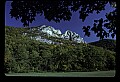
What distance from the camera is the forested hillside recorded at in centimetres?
877

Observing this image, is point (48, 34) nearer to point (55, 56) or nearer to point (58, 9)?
point (55, 56)

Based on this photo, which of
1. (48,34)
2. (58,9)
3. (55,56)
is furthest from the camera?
(55,56)

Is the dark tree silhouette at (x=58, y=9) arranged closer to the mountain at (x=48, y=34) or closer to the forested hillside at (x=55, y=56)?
the mountain at (x=48, y=34)

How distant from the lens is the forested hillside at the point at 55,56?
345 inches

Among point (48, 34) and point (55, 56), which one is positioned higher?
point (48, 34)

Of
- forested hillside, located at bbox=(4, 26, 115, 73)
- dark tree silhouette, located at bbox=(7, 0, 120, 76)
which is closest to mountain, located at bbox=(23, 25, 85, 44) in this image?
forested hillside, located at bbox=(4, 26, 115, 73)

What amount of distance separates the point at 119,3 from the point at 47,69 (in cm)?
468

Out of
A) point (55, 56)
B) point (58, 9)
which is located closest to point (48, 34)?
point (55, 56)

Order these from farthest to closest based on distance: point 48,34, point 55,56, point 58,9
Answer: point 55,56, point 48,34, point 58,9

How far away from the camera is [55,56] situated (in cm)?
907

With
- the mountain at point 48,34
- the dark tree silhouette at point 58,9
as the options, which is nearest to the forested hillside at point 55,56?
the mountain at point 48,34
